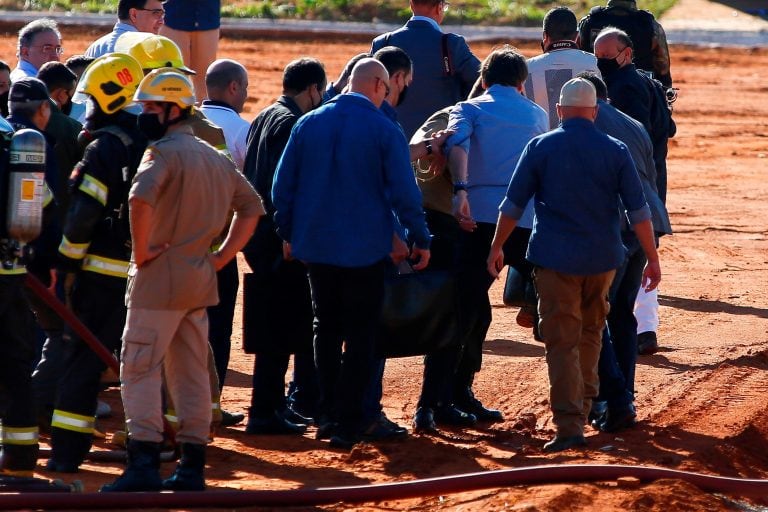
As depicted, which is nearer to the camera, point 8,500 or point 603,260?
point 8,500

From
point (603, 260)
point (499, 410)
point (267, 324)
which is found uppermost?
point (603, 260)

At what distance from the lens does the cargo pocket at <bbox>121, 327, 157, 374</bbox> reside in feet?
23.4

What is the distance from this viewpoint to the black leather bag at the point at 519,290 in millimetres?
9078

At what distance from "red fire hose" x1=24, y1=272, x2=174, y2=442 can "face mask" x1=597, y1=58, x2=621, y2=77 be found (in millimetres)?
4211

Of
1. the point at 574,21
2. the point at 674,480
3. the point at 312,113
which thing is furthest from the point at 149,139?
the point at 574,21

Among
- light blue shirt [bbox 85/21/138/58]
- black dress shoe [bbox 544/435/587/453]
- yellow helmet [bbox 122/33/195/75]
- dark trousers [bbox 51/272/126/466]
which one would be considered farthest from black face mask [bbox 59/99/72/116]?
black dress shoe [bbox 544/435/587/453]

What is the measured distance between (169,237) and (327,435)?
7.20 feet

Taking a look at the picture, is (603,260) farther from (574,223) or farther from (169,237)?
(169,237)

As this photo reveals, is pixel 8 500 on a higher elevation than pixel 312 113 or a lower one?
lower

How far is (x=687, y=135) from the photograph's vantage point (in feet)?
80.9

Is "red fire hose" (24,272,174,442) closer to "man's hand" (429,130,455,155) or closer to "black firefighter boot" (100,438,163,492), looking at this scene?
"black firefighter boot" (100,438,163,492)

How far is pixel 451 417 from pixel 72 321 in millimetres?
2777

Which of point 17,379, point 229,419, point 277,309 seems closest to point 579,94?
point 277,309

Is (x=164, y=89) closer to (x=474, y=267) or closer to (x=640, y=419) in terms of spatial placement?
(x=474, y=267)
